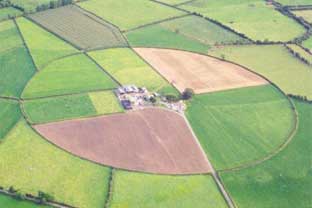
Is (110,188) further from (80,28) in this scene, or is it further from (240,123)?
(80,28)

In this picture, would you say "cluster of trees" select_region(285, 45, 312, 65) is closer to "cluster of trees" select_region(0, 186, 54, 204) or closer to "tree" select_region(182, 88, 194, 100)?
"tree" select_region(182, 88, 194, 100)

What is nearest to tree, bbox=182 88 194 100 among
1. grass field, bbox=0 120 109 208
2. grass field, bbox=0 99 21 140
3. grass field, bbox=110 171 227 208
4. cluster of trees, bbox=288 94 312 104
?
cluster of trees, bbox=288 94 312 104

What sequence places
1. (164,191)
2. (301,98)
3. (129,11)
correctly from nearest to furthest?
(164,191)
(301,98)
(129,11)

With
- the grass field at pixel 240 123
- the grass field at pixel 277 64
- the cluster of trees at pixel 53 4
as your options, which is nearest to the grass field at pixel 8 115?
the grass field at pixel 240 123

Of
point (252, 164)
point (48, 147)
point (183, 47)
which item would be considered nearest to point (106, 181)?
point (48, 147)

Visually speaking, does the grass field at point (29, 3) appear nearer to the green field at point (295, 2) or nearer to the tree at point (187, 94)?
the tree at point (187, 94)

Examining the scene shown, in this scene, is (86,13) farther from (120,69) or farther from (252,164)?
(252,164)

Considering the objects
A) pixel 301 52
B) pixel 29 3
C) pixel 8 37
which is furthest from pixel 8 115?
pixel 301 52

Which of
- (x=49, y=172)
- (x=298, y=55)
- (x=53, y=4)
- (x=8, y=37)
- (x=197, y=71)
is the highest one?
(x=53, y=4)
